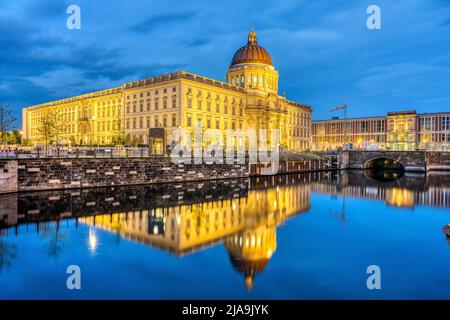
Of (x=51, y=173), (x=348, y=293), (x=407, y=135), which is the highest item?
(x=407, y=135)

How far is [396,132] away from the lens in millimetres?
120812

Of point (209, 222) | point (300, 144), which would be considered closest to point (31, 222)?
point (209, 222)

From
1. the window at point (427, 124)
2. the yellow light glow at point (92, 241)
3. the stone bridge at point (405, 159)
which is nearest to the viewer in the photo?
the yellow light glow at point (92, 241)

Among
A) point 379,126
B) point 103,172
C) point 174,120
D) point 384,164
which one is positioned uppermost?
point 379,126

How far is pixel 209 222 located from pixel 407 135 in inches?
4737

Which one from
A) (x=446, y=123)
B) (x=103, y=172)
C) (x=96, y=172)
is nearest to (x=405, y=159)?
(x=446, y=123)

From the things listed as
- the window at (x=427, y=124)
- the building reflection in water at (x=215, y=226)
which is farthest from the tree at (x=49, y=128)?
the window at (x=427, y=124)

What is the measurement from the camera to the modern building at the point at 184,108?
2532 inches

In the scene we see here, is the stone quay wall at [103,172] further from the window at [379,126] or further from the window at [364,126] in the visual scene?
the window at [364,126]

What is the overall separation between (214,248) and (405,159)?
7206cm

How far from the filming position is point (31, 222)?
57.0 feet

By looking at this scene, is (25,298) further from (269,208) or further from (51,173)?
(51,173)

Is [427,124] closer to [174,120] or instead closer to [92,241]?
[174,120]

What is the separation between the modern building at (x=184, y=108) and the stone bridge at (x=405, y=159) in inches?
653
